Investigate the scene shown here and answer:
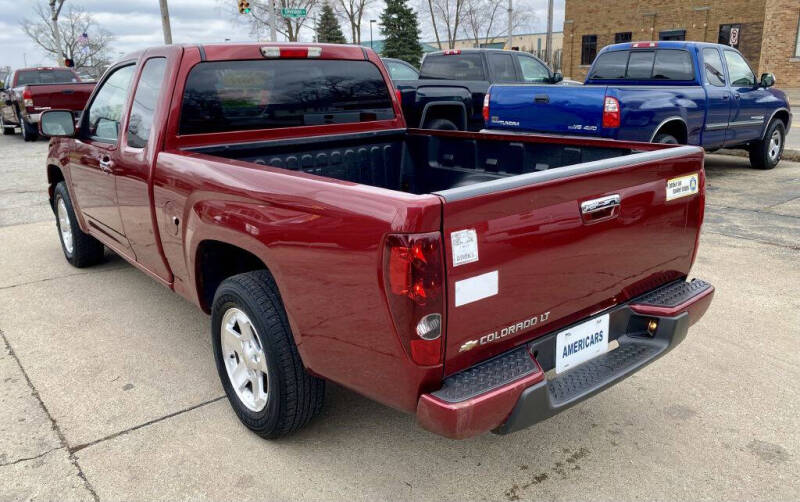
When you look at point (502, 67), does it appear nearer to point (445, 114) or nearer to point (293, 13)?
point (445, 114)

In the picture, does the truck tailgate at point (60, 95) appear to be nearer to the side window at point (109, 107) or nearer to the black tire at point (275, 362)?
the side window at point (109, 107)

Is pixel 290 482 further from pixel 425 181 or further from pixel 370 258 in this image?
pixel 425 181

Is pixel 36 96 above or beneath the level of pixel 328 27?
beneath

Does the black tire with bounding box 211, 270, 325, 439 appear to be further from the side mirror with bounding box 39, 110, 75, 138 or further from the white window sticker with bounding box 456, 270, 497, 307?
the side mirror with bounding box 39, 110, 75, 138

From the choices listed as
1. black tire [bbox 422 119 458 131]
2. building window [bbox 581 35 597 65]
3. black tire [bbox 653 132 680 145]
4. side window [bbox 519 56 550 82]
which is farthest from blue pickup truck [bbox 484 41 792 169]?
building window [bbox 581 35 597 65]

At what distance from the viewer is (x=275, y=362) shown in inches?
103

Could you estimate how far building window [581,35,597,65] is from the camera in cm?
3750

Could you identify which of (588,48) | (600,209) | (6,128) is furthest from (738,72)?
(588,48)

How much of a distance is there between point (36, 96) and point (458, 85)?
34.9 ft

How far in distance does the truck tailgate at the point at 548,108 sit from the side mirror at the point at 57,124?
543 cm

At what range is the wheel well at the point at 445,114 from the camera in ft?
34.6

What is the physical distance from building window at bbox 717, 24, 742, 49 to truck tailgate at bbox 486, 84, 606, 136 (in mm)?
28802

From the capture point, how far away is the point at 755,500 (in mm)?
2459

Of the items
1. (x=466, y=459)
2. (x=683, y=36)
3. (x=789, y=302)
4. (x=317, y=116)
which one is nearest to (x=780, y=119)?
(x=789, y=302)
